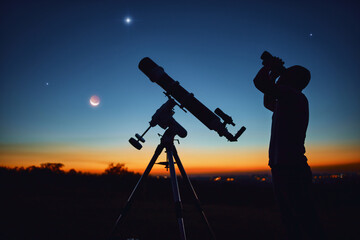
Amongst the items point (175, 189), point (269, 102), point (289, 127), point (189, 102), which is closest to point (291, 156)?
point (289, 127)

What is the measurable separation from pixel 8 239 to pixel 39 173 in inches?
764

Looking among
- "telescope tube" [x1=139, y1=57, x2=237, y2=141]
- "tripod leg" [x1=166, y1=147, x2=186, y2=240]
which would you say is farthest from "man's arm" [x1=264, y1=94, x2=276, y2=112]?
"tripod leg" [x1=166, y1=147, x2=186, y2=240]

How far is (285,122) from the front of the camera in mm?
2148

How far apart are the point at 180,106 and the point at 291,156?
186cm

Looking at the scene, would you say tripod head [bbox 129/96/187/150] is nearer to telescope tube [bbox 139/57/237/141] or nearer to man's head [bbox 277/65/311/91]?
telescope tube [bbox 139/57/237/141]

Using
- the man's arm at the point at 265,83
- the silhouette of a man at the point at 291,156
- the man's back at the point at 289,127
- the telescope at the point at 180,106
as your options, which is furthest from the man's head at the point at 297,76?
the telescope at the point at 180,106

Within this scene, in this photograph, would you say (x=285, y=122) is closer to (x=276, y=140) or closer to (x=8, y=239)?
(x=276, y=140)

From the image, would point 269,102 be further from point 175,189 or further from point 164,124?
point 175,189

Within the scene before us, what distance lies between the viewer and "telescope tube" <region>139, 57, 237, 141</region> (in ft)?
11.2

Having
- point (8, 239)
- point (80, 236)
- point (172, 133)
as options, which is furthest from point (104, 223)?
point (172, 133)

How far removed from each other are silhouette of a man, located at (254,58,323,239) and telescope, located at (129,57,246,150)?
1127 millimetres

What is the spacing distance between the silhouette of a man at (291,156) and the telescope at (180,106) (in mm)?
1127

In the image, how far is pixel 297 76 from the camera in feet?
7.64

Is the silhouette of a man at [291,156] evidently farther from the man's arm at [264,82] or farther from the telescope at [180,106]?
the telescope at [180,106]
